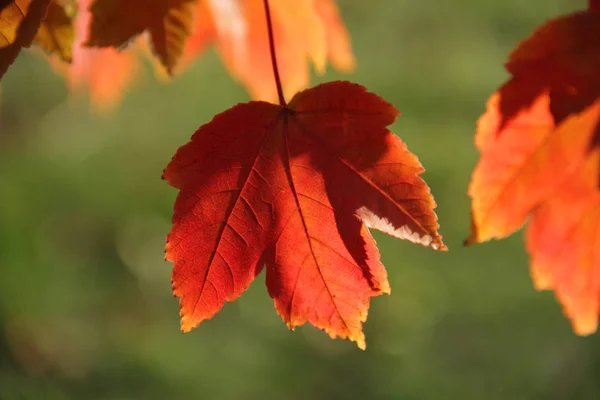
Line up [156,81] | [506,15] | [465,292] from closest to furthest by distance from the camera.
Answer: [465,292] → [156,81] → [506,15]

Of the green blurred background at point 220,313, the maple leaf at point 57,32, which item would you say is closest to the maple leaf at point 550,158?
the maple leaf at point 57,32

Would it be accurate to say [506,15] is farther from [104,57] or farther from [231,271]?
[231,271]

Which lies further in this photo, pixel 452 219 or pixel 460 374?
pixel 452 219

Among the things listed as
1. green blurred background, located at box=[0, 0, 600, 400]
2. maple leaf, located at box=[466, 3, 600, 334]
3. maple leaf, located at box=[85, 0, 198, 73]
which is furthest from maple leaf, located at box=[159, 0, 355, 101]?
green blurred background, located at box=[0, 0, 600, 400]

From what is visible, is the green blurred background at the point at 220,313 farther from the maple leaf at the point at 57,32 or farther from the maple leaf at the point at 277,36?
the maple leaf at the point at 57,32

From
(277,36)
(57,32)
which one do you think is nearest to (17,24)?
(57,32)

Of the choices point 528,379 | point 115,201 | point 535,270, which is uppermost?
point 535,270

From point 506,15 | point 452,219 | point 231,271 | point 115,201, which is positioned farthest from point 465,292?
point 506,15

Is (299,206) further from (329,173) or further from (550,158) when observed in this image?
(550,158)
